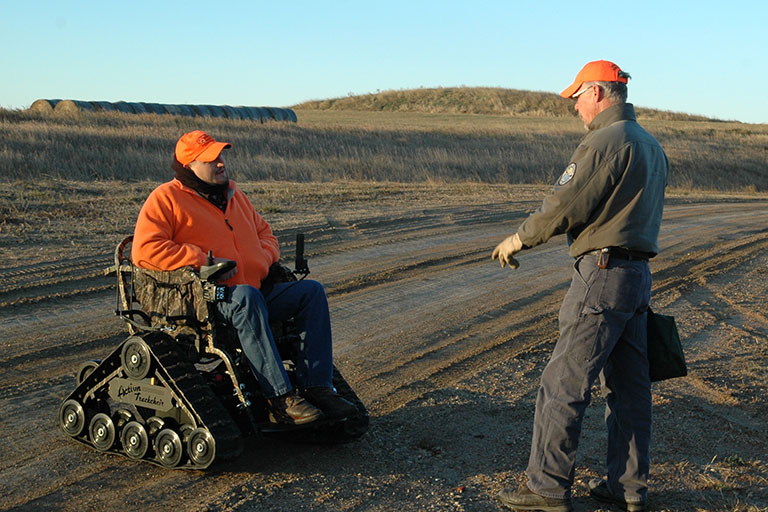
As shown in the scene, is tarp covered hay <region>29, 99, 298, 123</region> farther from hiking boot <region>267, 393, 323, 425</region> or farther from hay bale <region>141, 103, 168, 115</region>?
hiking boot <region>267, 393, 323, 425</region>

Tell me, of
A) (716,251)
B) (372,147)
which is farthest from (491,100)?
(716,251)

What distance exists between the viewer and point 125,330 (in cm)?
715

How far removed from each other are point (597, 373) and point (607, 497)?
0.74 m

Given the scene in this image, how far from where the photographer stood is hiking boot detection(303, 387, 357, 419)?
14.9ft

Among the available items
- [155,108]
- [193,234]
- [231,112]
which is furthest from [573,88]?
[231,112]

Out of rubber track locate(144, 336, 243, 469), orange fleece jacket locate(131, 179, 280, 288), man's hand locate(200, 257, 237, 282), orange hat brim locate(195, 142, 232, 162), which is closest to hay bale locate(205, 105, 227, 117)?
orange fleece jacket locate(131, 179, 280, 288)

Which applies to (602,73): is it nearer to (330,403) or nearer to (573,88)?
(573,88)

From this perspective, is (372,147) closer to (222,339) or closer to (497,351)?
(497,351)

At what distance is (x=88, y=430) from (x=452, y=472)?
7.08 feet

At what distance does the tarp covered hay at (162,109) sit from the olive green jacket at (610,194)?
32757mm

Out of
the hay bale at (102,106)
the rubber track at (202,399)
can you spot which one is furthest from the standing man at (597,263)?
the hay bale at (102,106)

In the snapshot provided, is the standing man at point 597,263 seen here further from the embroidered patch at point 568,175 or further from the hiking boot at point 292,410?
the hiking boot at point 292,410

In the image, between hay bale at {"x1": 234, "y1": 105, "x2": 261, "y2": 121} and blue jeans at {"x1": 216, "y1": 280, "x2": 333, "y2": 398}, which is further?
hay bale at {"x1": 234, "y1": 105, "x2": 261, "y2": 121}

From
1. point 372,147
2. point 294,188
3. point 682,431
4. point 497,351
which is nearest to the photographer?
point 682,431
